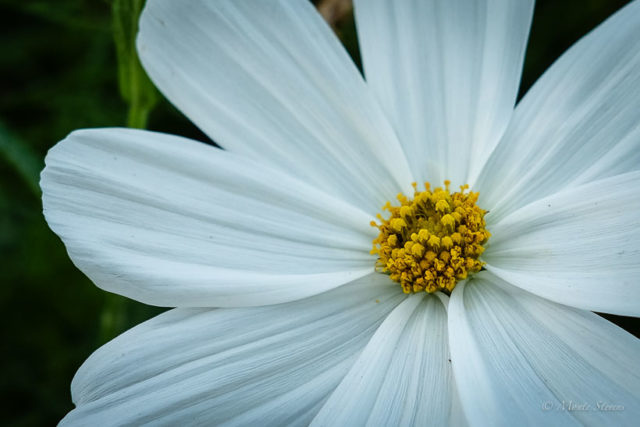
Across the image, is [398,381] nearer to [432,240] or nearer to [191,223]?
[432,240]

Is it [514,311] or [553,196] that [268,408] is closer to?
[514,311]

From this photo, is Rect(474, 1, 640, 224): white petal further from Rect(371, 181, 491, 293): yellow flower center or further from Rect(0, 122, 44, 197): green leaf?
Rect(0, 122, 44, 197): green leaf

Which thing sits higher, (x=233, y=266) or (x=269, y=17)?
(x=269, y=17)

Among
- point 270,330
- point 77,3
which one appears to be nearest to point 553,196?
point 270,330

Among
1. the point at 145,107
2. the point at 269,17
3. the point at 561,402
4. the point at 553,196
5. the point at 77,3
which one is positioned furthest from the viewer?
the point at 77,3

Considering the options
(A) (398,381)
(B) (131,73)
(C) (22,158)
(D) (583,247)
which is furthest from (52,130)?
(D) (583,247)

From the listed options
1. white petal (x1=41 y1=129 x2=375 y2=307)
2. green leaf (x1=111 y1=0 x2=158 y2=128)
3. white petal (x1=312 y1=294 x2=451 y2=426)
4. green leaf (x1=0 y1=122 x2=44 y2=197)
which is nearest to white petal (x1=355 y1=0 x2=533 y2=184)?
white petal (x1=41 y1=129 x2=375 y2=307)

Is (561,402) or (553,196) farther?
(553,196)

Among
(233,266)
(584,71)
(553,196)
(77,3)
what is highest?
(77,3)
